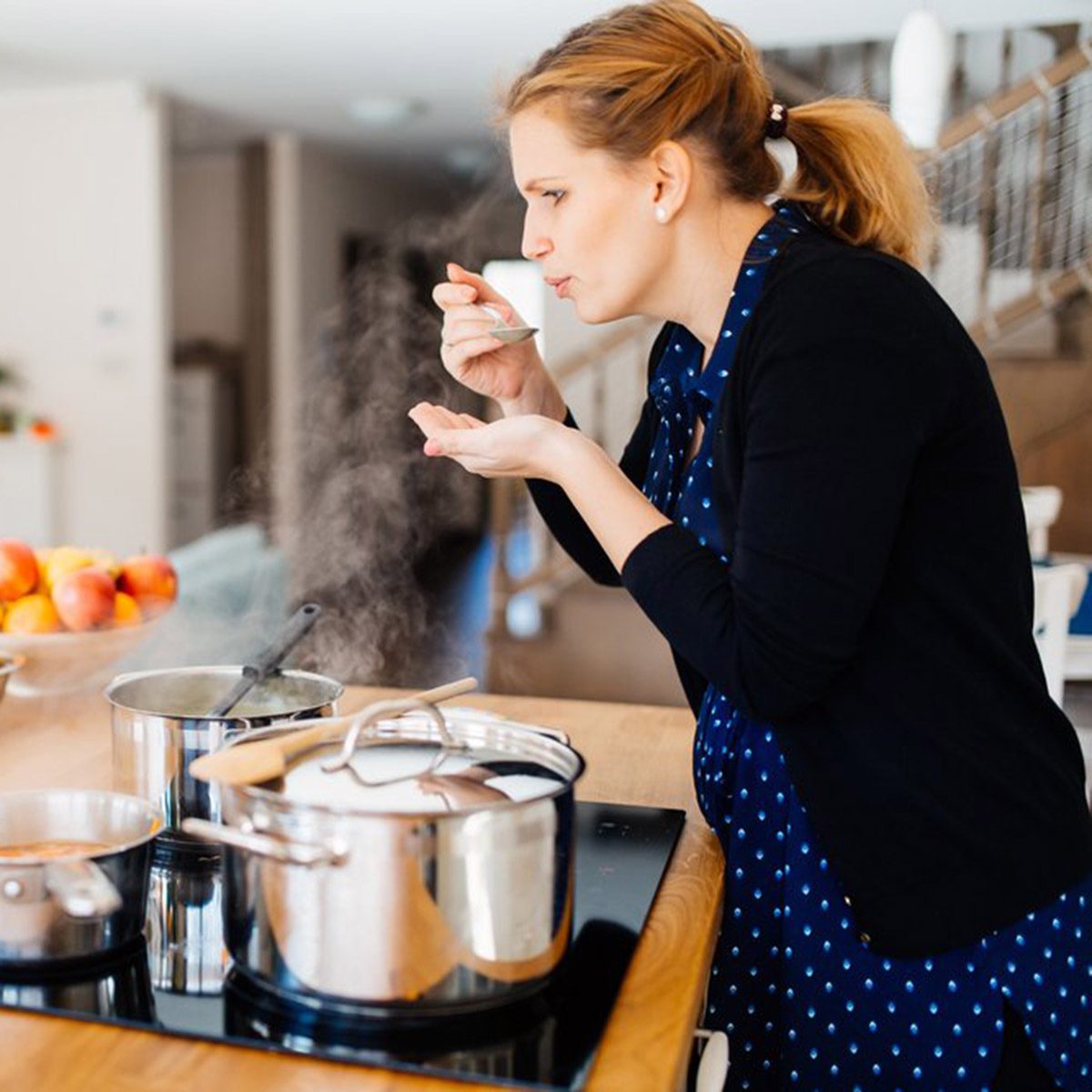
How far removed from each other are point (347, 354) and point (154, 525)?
226 centimetres

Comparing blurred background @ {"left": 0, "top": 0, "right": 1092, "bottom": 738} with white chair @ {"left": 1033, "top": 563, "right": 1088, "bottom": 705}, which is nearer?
white chair @ {"left": 1033, "top": 563, "right": 1088, "bottom": 705}

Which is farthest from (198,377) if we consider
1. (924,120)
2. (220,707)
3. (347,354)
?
(220,707)

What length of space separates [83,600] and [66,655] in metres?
0.07

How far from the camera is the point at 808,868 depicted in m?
0.99

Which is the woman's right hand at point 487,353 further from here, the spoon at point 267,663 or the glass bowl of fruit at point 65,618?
the glass bowl of fruit at point 65,618

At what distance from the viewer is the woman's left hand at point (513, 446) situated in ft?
3.10

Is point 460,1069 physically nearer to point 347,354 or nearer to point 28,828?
point 28,828

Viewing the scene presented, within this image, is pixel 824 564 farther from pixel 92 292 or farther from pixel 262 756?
pixel 92 292

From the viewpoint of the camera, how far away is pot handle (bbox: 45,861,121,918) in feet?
2.48

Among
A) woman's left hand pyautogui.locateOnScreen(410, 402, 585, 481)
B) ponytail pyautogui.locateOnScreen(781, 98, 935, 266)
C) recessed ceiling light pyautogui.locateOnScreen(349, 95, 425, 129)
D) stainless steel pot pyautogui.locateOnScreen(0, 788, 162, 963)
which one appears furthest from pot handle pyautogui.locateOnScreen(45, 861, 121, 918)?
recessed ceiling light pyautogui.locateOnScreen(349, 95, 425, 129)

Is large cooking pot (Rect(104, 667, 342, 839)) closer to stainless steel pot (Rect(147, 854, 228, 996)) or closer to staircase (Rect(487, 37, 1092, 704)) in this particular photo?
stainless steel pot (Rect(147, 854, 228, 996))

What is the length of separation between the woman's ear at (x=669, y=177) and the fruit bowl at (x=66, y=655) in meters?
0.85

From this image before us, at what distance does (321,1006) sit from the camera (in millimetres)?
731

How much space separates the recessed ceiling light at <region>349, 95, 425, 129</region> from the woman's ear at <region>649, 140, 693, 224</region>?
5947 mm
